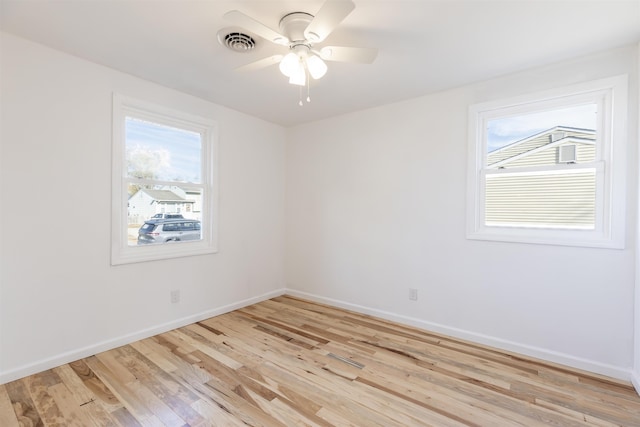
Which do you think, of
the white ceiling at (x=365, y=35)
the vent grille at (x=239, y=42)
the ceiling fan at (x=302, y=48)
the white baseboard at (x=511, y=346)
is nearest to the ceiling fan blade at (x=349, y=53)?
the ceiling fan at (x=302, y=48)

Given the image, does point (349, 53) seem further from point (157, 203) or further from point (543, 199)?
point (157, 203)

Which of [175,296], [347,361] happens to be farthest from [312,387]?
[175,296]

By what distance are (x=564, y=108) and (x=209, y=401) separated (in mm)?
3548

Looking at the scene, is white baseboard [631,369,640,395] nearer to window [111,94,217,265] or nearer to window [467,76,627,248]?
window [467,76,627,248]

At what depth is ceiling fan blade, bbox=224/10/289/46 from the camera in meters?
1.53

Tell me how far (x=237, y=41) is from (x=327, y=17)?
863mm

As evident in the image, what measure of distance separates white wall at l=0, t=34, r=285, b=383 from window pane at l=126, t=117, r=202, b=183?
9.0 inches

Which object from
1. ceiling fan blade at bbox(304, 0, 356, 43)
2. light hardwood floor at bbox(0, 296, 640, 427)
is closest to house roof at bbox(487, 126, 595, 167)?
light hardwood floor at bbox(0, 296, 640, 427)

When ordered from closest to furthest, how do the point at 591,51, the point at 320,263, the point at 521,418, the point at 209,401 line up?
the point at 521,418, the point at 209,401, the point at 591,51, the point at 320,263

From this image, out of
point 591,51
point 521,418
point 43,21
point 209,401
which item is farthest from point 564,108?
point 43,21

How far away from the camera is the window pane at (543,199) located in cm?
240

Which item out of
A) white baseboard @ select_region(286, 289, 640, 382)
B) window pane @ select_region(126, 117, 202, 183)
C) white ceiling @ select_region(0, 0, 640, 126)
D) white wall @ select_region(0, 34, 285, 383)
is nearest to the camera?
white ceiling @ select_region(0, 0, 640, 126)

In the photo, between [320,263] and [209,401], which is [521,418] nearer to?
[209,401]

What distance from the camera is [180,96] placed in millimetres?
3070
